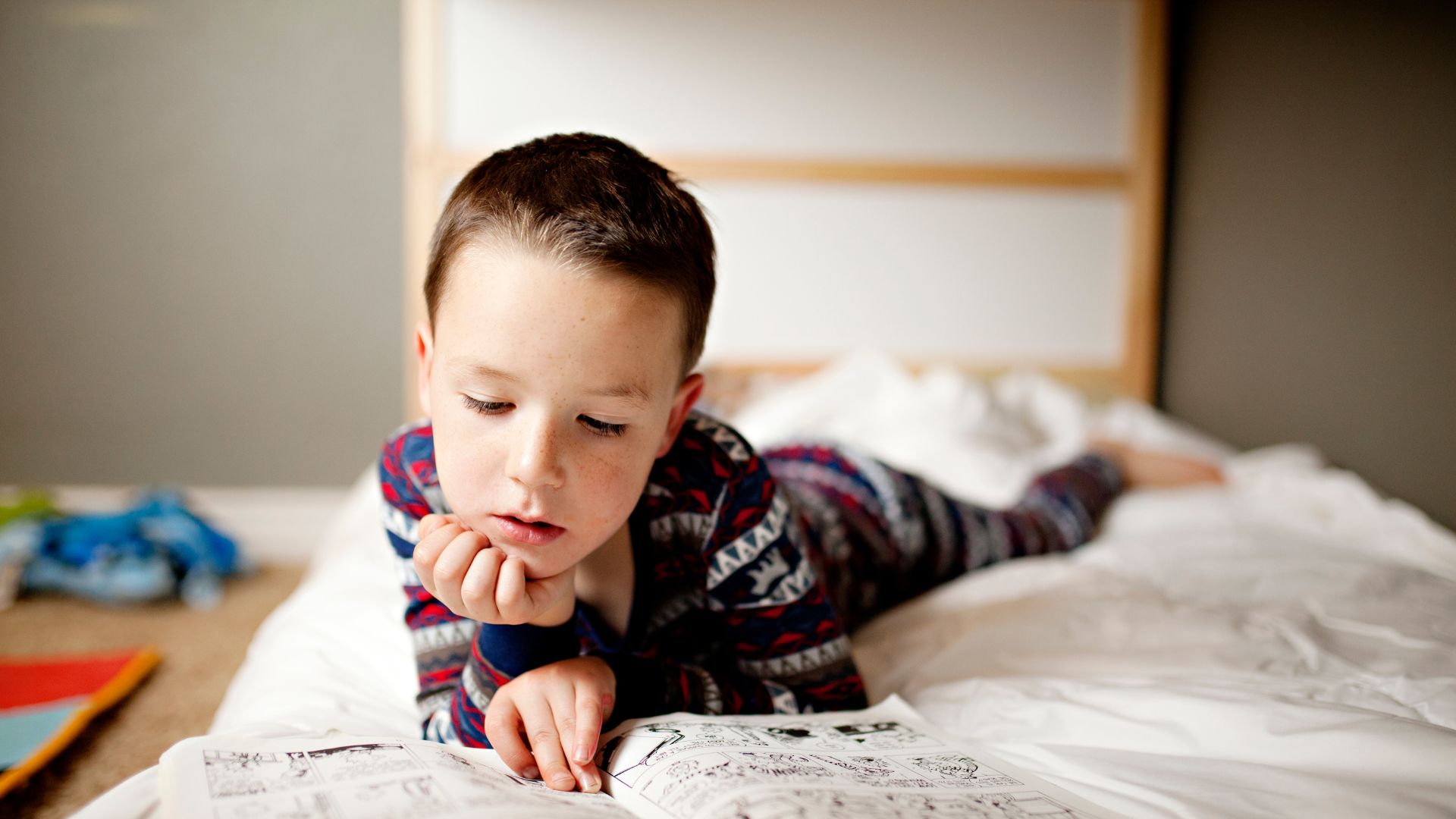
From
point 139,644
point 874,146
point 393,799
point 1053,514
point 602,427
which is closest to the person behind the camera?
point 393,799

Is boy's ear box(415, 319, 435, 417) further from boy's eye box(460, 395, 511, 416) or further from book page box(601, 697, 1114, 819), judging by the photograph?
book page box(601, 697, 1114, 819)

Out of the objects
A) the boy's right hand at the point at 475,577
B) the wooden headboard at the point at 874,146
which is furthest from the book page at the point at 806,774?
the wooden headboard at the point at 874,146

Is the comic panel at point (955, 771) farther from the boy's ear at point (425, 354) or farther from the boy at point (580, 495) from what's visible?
the boy's ear at point (425, 354)

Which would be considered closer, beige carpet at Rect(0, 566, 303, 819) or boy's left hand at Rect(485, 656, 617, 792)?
boy's left hand at Rect(485, 656, 617, 792)

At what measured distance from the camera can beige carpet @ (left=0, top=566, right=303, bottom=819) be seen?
3.04 ft

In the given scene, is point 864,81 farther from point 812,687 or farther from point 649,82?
Result: point 812,687

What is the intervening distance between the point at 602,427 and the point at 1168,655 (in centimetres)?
55

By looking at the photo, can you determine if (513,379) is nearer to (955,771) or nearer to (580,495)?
(580,495)

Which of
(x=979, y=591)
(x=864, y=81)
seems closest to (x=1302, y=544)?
(x=979, y=591)

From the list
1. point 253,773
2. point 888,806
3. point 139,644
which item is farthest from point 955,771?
point 139,644

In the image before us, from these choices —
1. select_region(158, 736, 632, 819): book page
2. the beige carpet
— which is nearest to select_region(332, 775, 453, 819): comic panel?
select_region(158, 736, 632, 819): book page

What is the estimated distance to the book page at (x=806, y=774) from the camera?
0.49m

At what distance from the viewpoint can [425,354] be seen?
2.19 ft

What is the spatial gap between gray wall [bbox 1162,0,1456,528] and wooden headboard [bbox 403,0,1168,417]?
0.41 ft
